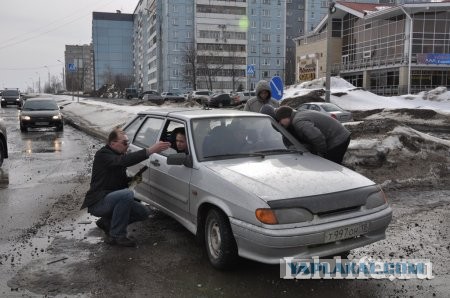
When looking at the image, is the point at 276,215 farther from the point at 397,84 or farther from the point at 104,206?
the point at 397,84

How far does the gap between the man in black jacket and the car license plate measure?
7.03 feet

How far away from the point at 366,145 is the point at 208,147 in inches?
211

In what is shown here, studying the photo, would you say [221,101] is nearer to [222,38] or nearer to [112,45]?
[222,38]

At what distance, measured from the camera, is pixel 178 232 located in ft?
18.9

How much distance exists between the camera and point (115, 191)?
5305mm

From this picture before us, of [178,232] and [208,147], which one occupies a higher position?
[208,147]

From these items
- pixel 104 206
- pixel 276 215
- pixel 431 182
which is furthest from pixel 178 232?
pixel 431 182

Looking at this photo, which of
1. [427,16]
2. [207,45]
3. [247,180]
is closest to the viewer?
[247,180]

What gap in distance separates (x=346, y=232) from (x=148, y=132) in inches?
126

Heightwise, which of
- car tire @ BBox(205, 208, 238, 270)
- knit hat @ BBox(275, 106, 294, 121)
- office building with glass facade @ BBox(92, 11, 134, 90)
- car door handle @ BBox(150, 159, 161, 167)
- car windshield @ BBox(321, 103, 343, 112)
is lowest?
car tire @ BBox(205, 208, 238, 270)

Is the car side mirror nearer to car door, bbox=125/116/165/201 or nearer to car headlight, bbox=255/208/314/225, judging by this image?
car door, bbox=125/116/165/201

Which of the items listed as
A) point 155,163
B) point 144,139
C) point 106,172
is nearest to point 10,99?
point 144,139

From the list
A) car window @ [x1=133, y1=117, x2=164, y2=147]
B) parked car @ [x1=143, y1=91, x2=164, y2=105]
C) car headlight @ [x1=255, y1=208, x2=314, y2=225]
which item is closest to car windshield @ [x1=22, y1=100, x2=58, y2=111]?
car window @ [x1=133, y1=117, x2=164, y2=147]

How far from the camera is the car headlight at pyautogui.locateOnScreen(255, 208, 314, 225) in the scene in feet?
12.8
